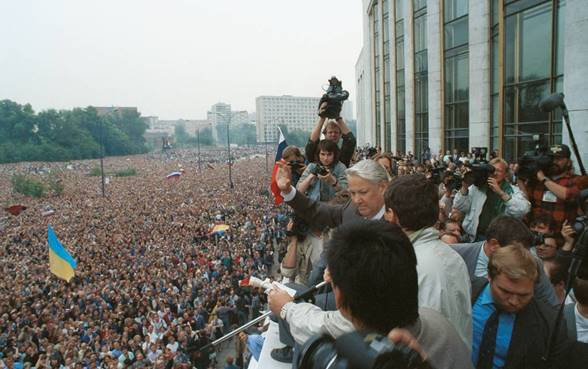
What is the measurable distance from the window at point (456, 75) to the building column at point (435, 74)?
285 millimetres

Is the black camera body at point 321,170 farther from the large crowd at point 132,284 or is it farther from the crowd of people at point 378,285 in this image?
the large crowd at point 132,284

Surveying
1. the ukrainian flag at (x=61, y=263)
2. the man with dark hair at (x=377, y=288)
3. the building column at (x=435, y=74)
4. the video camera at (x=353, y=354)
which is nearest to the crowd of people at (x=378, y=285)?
the man with dark hair at (x=377, y=288)

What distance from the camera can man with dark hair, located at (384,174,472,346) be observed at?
210 centimetres

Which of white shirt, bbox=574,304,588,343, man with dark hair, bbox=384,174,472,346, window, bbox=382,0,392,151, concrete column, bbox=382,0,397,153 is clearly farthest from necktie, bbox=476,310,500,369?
window, bbox=382,0,392,151

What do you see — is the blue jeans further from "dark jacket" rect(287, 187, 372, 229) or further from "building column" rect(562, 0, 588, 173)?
"building column" rect(562, 0, 588, 173)

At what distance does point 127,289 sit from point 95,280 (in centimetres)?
282

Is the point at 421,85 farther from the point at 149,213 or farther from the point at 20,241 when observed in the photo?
the point at 20,241

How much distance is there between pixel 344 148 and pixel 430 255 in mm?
3338

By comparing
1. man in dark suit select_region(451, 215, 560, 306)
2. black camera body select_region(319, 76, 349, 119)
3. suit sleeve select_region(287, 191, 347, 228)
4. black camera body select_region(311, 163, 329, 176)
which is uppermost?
black camera body select_region(319, 76, 349, 119)

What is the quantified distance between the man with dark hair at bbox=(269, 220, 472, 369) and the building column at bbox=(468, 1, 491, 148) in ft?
51.9

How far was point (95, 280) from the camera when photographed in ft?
54.0

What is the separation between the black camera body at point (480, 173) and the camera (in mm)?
4887

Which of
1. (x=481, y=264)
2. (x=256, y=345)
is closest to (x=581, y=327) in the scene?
(x=481, y=264)

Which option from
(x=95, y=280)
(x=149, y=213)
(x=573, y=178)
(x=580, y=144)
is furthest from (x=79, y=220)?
(x=573, y=178)
